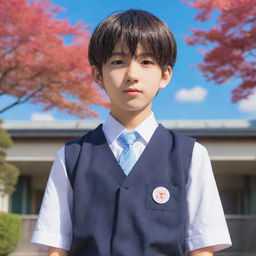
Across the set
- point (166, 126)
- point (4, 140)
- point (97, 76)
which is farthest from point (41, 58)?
point (97, 76)

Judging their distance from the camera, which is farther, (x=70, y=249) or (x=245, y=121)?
(x=245, y=121)

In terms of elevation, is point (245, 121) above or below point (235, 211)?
above

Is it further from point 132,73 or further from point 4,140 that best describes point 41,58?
point 132,73

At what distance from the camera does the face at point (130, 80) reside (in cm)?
205

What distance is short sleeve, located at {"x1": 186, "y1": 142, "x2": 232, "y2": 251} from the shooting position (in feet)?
6.73

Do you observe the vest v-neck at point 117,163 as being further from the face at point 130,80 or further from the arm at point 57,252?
the arm at point 57,252

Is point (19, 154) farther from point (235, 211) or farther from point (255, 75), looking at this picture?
point (235, 211)

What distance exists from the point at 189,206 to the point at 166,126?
47.9ft

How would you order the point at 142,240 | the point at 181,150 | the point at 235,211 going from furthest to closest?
the point at 235,211 → the point at 181,150 → the point at 142,240

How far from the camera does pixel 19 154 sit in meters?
15.4

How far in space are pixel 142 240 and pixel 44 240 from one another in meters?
0.37

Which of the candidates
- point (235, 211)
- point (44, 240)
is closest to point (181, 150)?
point (44, 240)

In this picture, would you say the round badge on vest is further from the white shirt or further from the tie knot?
the tie knot

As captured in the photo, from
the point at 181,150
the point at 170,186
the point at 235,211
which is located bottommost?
the point at 170,186
